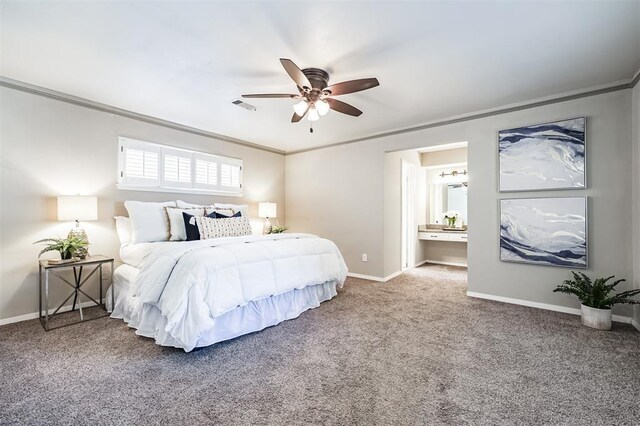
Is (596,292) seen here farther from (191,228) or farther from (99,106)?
(99,106)

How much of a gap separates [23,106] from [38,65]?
2.26ft

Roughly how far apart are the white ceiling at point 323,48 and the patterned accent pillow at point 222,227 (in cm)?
146

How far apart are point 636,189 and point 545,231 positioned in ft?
2.74

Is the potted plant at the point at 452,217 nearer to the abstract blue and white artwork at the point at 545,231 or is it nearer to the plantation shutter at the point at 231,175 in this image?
the abstract blue and white artwork at the point at 545,231

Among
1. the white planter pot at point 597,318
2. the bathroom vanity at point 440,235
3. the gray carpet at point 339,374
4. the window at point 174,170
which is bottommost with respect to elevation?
the gray carpet at point 339,374

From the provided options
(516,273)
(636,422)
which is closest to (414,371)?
(636,422)

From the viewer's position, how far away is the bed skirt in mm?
2406

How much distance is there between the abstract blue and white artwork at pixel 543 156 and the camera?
10.5 feet

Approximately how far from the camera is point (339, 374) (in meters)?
1.99

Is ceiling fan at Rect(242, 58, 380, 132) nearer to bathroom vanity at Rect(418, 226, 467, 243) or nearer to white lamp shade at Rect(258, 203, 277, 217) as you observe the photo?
white lamp shade at Rect(258, 203, 277, 217)

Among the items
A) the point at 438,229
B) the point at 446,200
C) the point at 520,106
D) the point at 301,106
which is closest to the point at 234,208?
the point at 301,106

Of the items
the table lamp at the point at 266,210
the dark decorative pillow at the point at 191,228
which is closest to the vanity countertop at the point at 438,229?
the table lamp at the point at 266,210

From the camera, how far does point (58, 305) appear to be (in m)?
3.23

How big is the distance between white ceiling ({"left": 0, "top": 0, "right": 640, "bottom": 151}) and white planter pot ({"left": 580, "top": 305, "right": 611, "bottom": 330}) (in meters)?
2.28
